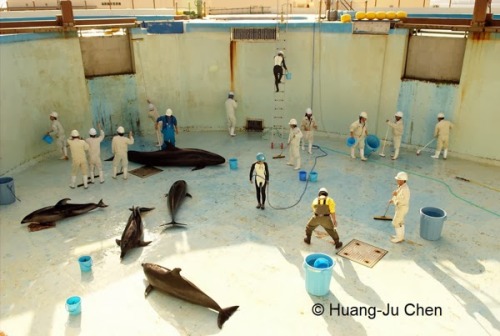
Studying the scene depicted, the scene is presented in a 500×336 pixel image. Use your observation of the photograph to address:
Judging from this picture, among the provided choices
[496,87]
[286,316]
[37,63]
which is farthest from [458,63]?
[37,63]

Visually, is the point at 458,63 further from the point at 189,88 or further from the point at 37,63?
the point at 37,63

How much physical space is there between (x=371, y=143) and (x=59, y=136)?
10.0m

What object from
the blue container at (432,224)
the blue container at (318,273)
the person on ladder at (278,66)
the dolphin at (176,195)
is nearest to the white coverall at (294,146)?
the person on ladder at (278,66)

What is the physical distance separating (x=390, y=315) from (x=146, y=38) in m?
12.5

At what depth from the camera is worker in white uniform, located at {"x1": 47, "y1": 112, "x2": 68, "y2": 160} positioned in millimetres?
13201

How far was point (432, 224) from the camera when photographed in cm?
885

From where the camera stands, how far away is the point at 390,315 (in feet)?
23.1

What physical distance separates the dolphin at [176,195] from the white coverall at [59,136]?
473 cm

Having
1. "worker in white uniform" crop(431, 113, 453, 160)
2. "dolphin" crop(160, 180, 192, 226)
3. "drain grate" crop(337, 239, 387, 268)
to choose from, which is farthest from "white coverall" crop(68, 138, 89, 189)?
"worker in white uniform" crop(431, 113, 453, 160)

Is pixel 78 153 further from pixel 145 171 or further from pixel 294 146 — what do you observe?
pixel 294 146

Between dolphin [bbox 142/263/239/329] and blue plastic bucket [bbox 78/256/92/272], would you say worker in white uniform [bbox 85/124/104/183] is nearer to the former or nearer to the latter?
blue plastic bucket [bbox 78/256/92/272]

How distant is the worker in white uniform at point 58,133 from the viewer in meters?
13.2

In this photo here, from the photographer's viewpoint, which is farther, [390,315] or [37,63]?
[37,63]

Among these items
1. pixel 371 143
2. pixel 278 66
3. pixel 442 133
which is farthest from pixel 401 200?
pixel 278 66
